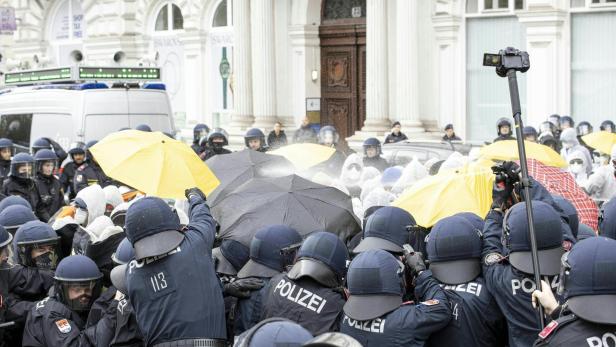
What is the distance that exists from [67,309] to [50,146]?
10099 mm

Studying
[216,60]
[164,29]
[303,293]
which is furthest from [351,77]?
[303,293]

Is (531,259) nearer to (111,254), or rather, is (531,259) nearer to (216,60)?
(111,254)

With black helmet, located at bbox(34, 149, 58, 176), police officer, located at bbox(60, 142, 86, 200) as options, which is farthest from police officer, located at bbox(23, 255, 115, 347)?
police officer, located at bbox(60, 142, 86, 200)

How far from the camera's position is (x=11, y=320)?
7.02m

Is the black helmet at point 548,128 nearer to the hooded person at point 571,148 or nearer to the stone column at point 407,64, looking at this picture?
the hooded person at point 571,148

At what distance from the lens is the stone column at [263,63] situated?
82.5ft

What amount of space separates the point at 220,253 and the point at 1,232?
1.49 metres

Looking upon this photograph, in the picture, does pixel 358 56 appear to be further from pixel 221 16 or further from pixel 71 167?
pixel 71 167

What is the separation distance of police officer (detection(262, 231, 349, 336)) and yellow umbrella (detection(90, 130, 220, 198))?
284cm

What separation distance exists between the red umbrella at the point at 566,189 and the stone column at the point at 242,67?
17314mm

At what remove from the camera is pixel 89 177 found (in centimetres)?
1424

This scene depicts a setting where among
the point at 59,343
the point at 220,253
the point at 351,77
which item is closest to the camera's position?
the point at 59,343

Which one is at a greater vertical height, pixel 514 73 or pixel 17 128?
pixel 514 73

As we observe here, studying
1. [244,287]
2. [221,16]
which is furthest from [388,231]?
[221,16]
